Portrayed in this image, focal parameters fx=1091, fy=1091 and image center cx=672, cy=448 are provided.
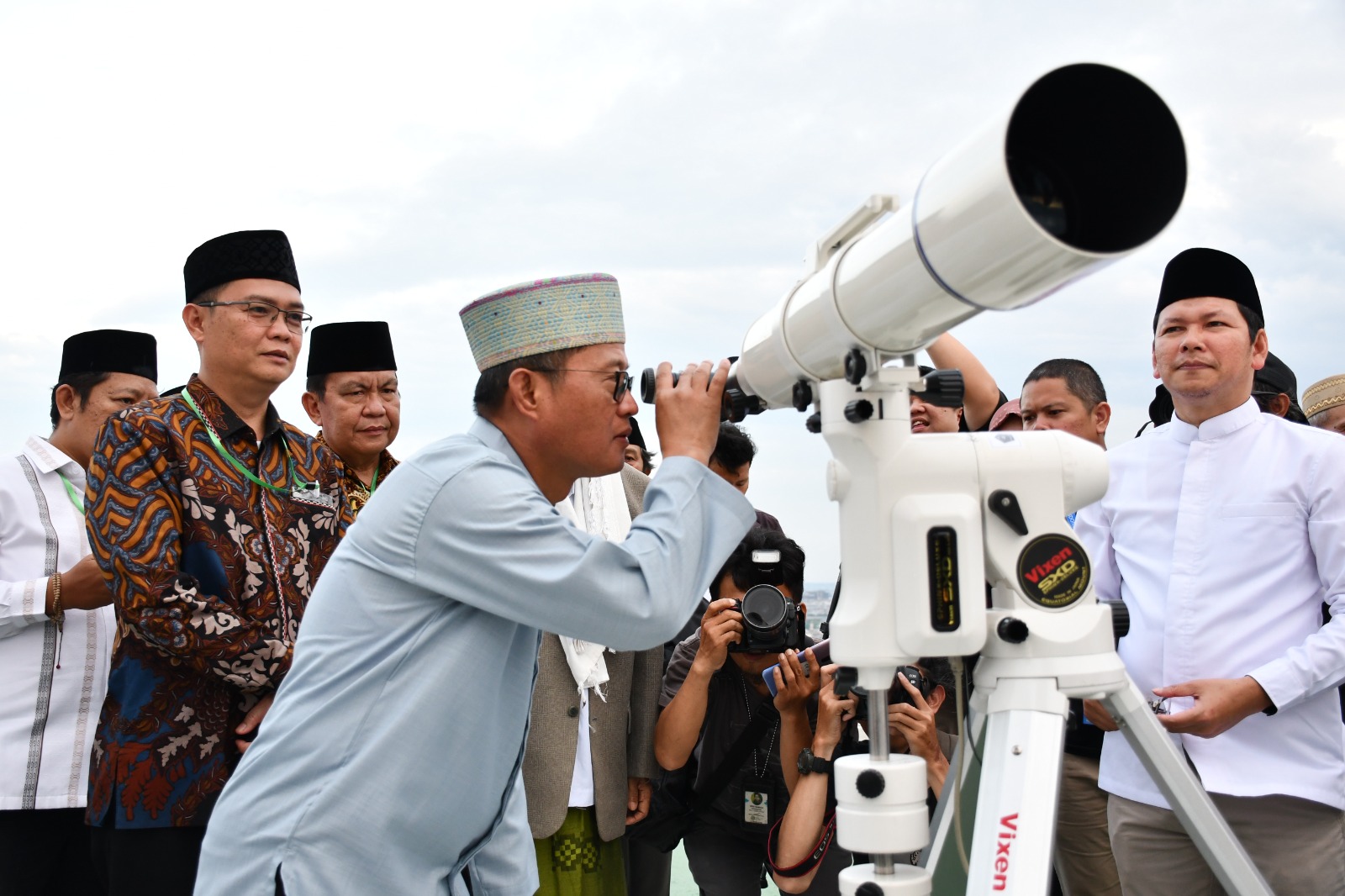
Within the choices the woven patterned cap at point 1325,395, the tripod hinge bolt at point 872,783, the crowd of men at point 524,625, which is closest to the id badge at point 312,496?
the crowd of men at point 524,625

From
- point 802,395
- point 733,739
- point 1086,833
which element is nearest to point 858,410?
point 802,395

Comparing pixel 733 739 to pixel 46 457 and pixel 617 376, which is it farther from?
pixel 46 457

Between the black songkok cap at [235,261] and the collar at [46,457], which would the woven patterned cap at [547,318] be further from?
the collar at [46,457]

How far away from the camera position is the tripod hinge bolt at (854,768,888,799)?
133 centimetres

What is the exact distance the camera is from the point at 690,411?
1625 millimetres

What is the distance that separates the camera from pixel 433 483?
5.03 feet

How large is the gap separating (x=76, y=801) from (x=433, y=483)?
1765mm

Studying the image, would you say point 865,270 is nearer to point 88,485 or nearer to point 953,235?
point 953,235

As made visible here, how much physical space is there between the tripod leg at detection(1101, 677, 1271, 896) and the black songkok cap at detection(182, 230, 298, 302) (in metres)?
2.03

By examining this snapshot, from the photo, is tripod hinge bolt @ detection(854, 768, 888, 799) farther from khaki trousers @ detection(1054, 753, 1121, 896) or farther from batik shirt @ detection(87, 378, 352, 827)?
khaki trousers @ detection(1054, 753, 1121, 896)

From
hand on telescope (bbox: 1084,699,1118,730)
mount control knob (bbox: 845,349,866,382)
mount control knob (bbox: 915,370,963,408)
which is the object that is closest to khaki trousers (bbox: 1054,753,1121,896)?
hand on telescope (bbox: 1084,699,1118,730)

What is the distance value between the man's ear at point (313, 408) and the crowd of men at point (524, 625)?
33 millimetres

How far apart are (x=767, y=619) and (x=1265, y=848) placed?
42.7 inches

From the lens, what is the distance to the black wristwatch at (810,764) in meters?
2.57
